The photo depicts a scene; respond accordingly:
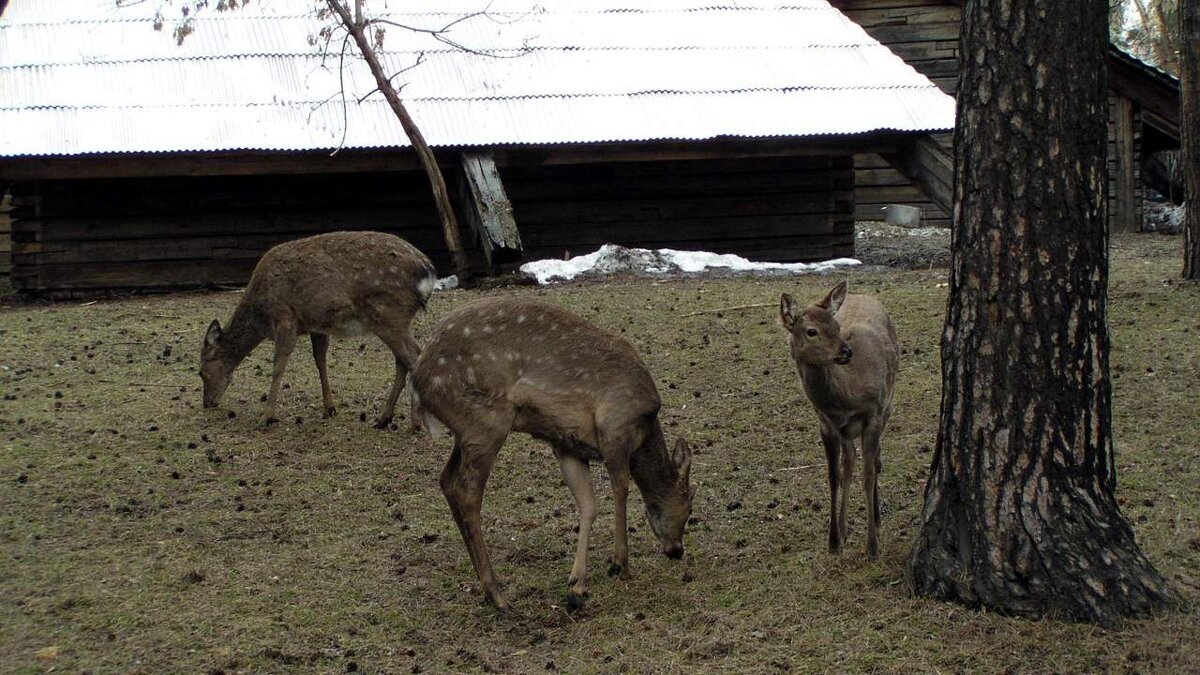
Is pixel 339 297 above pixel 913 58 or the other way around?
the other way around

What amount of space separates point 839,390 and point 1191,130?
278 inches

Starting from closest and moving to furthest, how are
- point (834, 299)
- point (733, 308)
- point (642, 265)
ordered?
point (834, 299), point (733, 308), point (642, 265)

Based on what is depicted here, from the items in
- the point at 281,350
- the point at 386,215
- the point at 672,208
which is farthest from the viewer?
the point at 672,208

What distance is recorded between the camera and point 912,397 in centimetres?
922

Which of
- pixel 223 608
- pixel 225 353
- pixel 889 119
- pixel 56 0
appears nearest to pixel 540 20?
pixel 889 119

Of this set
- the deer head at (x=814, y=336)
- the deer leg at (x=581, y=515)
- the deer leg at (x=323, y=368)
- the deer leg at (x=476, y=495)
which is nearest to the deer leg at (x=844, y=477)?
the deer head at (x=814, y=336)

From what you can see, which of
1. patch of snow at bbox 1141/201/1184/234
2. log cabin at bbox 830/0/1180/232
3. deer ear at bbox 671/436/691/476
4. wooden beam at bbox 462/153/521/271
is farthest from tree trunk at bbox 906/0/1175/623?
log cabin at bbox 830/0/1180/232

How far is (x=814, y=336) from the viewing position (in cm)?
643

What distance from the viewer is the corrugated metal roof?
15.5m

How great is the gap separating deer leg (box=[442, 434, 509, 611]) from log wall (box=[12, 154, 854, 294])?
10.4m

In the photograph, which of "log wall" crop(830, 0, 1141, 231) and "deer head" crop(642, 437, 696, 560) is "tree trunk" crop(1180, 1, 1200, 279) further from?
"log wall" crop(830, 0, 1141, 231)

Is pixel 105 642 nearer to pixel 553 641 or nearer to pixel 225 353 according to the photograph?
pixel 553 641

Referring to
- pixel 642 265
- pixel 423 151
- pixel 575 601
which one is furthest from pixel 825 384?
pixel 423 151

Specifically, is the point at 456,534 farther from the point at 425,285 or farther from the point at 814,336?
the point at 425,285
